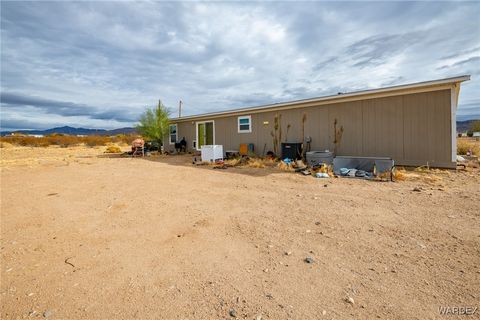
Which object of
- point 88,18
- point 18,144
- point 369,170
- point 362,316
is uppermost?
point 88,18

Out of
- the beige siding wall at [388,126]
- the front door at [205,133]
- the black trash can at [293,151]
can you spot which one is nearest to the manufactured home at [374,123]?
the beige siding wall at [388,126]

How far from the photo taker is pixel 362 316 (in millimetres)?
1607

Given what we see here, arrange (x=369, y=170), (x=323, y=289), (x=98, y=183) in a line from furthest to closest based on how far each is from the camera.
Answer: (x=369, y=170) → (x=98, y=183) → (x=323, y=289)

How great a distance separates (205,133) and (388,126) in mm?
9275

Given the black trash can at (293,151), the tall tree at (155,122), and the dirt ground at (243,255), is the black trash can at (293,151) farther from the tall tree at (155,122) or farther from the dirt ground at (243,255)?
the tall tree at (155,122)

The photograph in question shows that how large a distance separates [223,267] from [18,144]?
3641cm

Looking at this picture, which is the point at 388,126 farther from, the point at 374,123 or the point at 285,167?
the point at 285,167

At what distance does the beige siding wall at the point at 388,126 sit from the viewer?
7.08 meters

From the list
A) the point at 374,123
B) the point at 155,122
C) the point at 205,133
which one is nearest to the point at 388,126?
the point at 374,123

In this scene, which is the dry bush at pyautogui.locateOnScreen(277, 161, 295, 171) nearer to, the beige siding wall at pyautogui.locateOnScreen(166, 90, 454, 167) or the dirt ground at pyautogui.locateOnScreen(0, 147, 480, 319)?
the beige siding wall at pyautogui.locateOnScreen(166, 90, 454, 167)

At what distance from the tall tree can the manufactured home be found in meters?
5.80

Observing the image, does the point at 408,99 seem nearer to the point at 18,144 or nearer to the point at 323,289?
the point at 323,289

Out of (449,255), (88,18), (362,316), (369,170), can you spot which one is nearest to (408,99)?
(369,170)

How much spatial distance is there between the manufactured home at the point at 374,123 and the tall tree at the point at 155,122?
580 centimetres
